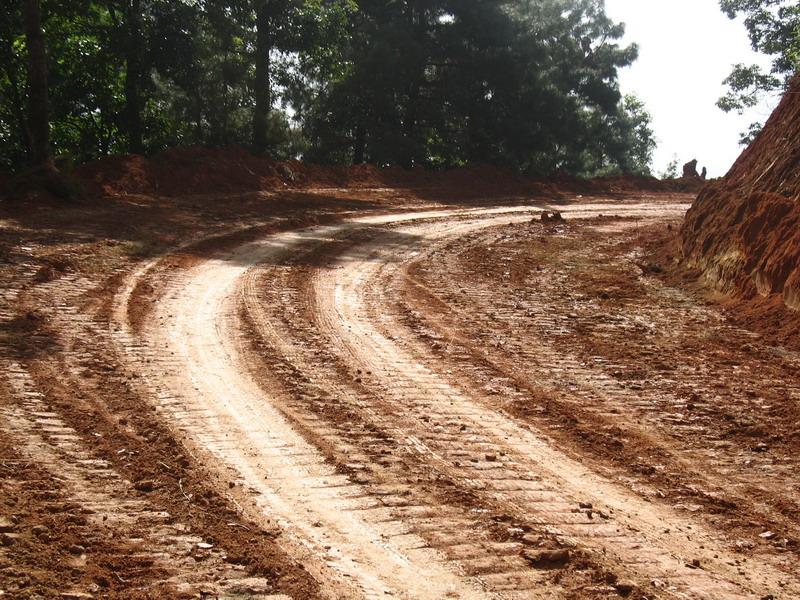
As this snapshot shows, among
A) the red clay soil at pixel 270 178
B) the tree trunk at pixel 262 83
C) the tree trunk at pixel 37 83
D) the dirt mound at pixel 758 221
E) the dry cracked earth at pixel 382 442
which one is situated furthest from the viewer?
the tree trunk at pixel 262 83

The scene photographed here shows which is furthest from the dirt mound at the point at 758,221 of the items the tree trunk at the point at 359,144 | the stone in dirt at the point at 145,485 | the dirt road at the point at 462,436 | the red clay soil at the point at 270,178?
the tree trunk at the point at 359,144

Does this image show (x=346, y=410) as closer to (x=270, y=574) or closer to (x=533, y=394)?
(x=533, y=394)

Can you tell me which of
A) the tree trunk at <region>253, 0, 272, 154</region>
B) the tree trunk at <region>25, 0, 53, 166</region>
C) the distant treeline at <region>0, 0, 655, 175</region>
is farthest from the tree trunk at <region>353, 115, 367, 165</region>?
the tree trunk at <region>25, 0, 53, 166</region>

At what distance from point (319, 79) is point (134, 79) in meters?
8.31

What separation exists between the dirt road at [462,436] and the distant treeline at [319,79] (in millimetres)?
11366

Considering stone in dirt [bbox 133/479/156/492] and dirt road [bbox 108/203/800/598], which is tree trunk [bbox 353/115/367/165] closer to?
dirt road [bbox 108/203/800/598]

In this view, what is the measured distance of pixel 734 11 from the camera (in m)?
32.0

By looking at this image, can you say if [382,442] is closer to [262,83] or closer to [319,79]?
[262,83]

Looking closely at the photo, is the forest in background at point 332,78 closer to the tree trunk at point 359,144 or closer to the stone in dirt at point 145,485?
the tree trunk at point 359,144

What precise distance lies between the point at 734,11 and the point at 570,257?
73.1 feet

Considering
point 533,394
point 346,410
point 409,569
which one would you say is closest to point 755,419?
point 533,394

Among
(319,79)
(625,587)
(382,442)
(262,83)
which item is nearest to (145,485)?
(382,442)

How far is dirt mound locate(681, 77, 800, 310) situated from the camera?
1098cm

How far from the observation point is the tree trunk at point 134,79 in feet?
71.5
